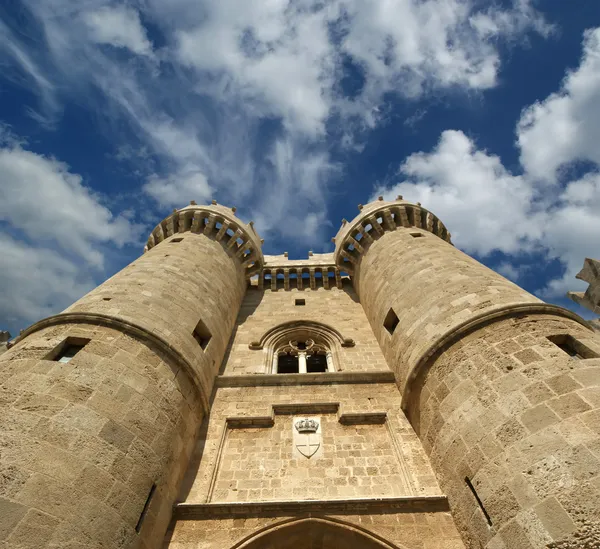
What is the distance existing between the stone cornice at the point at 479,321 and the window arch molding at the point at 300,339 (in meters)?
2.80

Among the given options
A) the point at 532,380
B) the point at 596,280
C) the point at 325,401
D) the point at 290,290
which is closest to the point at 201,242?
the point at 290,290

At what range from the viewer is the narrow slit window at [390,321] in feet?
30.6

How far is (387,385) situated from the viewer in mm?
8312

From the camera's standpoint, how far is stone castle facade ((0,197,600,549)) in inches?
170

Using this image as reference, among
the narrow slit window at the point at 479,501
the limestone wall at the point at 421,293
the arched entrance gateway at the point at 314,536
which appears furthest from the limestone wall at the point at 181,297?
the narrow slit window at the point at 479,501

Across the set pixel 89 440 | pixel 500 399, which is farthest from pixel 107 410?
pixel 500 399

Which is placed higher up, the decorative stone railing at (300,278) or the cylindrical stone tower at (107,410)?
the decorative stone railing at (300,278)

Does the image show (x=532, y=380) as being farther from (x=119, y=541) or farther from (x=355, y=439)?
(x=119, y=541)

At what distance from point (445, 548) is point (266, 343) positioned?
→ 6361 mm

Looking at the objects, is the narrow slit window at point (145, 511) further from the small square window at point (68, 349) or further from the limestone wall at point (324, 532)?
the small square window at point (68, 349)

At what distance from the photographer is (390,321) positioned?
Answer: 949 cm

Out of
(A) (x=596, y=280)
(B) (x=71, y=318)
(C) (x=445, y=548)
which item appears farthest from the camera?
(A) (x=596, y=280)

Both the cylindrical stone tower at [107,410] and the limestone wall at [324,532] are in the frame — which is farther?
the limestone wall at [324,532]

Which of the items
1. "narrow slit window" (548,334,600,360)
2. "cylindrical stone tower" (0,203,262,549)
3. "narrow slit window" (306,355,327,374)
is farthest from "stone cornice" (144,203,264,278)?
"narrow slit window" (548,334,600,360)
